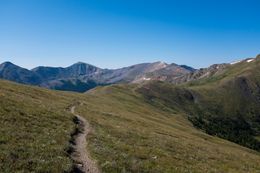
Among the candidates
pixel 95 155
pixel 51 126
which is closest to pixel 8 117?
pixel 51 126

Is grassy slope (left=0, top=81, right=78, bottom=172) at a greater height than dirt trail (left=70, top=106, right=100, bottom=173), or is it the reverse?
grassy slope (left=0, top=81, right=78, bottom=172)

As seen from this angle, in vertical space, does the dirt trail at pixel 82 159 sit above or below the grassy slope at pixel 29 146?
below

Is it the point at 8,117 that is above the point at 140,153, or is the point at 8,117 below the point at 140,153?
above

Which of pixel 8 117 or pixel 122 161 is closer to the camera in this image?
pixel 122 161

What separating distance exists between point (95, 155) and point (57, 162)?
5.13 meters

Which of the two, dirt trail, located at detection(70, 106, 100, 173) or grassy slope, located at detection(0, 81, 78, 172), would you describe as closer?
grassy slope, located at detection(0, 81, 78, 172)

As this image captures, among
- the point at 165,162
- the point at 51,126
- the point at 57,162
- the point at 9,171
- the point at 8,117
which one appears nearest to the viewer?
the point at 9,171

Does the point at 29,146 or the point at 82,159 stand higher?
the point at 29,146

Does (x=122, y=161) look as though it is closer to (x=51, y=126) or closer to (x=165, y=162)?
(x=165, y=162)

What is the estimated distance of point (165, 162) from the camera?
1083 inches

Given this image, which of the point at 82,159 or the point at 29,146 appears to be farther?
the point at 82,159

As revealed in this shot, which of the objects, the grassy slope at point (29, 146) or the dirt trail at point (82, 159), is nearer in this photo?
the grassy slope at point (29, 146)

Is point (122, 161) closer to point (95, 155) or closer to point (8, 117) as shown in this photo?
point (95, 155)

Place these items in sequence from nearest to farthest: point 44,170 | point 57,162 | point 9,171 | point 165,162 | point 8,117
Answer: point 9,171 → point 44,170 → point 57,162 → point 165,162 → point 8,117
